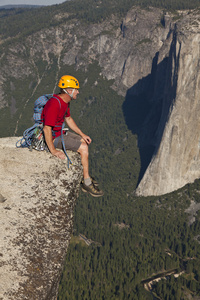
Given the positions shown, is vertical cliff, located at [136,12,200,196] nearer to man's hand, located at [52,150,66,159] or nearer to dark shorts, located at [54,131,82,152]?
dark shorts, located at [54,131,82,152]

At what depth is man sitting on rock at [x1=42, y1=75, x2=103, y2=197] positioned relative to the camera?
20.2 m

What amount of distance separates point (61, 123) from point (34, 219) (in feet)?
23.8

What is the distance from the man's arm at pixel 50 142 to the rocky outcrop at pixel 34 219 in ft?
1.03

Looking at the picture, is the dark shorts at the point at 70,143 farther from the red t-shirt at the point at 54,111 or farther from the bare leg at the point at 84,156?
the red t-shirt at the point at 54,111

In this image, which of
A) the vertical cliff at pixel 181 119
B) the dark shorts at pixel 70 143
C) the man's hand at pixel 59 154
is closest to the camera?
the man's hand at pixel 59 154

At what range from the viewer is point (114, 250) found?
454 feet

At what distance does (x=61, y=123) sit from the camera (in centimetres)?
2194

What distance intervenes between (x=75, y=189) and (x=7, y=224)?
4.54 m

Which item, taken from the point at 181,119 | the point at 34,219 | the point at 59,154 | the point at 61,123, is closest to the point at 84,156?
the point at 59,154

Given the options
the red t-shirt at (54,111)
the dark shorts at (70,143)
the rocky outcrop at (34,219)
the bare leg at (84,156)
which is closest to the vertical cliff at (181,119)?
the dark shorts at (70,143)

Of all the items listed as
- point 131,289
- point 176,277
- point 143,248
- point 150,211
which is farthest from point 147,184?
point 131,289

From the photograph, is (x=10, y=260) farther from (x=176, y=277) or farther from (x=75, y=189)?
(x=176, y=277)

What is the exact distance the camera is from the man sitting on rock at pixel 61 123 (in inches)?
794

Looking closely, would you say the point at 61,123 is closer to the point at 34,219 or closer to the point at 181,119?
the point at 34,219
